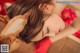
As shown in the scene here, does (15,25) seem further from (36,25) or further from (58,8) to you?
(58,8)

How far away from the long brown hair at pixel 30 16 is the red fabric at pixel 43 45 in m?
0.04

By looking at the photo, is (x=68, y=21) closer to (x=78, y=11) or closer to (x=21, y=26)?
(x=78, y=11)

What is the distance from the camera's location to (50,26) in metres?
0.96

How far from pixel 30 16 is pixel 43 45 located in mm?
134

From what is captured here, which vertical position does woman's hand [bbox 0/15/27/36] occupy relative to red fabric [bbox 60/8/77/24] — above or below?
below

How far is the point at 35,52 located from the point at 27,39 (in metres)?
0.06

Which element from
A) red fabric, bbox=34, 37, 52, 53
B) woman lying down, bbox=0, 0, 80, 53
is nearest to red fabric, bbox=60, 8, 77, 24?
woman lying down, bbox=0, 0, 80, 53

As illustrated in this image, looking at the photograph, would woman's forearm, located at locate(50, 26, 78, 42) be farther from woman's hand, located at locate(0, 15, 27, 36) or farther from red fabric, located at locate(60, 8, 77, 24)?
woman's hand, located at locate(0, 15, 27, 36)

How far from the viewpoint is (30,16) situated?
94cm

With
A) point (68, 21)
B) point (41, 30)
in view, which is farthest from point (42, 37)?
point (68, 21)

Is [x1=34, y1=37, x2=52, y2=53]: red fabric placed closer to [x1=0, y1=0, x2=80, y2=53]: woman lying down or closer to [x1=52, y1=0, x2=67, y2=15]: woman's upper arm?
[x1=0, y1=0, x2=80, y2=53]: woman lying down

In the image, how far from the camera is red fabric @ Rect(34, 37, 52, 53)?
952 millimetres

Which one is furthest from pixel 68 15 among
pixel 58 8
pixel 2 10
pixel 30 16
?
pixel 2 10

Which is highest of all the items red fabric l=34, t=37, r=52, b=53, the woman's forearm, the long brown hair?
the long brown hair
